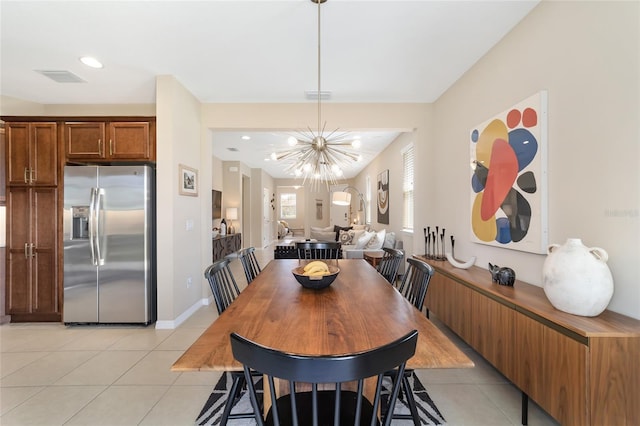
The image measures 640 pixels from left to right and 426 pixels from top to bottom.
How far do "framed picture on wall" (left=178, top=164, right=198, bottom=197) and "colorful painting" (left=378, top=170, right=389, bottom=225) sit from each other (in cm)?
431

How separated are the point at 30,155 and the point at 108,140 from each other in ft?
3.05

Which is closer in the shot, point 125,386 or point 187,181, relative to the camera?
point 125,386

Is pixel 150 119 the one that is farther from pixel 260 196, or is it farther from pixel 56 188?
pixel 260 196

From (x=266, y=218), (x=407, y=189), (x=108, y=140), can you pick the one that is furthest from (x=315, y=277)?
(x=266, y=218)

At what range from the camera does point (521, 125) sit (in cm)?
223

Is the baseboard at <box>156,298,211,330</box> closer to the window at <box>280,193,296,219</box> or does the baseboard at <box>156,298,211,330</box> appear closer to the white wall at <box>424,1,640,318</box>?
the white wall at <box>424,1,640,318</box>

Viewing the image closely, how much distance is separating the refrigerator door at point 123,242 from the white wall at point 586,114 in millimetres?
3728

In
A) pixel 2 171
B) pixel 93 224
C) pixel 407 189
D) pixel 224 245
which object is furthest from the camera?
pixel 224 245

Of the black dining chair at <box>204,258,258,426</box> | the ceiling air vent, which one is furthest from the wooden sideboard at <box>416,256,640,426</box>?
the ceiling air vent

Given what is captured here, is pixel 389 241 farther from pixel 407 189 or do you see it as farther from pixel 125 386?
pixel 125 386

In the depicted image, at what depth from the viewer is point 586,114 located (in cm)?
175

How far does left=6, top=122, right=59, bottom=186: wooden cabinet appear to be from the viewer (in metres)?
3.33

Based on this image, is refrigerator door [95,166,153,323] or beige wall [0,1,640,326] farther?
refrigerator door [95,166,153,323]

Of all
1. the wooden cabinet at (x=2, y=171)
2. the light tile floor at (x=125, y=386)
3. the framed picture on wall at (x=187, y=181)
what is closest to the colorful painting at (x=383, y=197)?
the light tile floor at (x=125, y=386)
